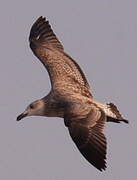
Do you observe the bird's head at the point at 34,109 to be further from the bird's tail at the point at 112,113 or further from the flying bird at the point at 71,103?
the bird's tail at the point at 112,113

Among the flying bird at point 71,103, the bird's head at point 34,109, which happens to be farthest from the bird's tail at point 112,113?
the bird's head at point 34,109

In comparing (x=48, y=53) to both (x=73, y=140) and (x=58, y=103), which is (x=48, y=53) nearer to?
(x=58, y=103)

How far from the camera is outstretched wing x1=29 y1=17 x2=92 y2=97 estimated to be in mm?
23422

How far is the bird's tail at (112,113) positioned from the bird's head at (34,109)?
1.76m

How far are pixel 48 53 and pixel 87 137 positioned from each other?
6381 mm

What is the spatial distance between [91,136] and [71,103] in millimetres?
1927

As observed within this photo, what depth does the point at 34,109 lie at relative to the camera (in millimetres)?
22875

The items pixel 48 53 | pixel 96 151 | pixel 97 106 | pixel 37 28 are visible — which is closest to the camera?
pixel 96 151

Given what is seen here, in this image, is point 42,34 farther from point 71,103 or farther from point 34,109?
point 71,103

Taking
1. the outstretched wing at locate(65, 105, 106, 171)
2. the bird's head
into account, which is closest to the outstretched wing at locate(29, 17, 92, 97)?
the bird's head

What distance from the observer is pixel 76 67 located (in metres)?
24.3

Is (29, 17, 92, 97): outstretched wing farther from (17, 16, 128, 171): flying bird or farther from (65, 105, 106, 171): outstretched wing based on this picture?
(65, 105, 106, 171): outstretched wing

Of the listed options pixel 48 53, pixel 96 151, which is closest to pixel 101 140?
pixel 96 151

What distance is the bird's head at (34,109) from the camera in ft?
74.2
